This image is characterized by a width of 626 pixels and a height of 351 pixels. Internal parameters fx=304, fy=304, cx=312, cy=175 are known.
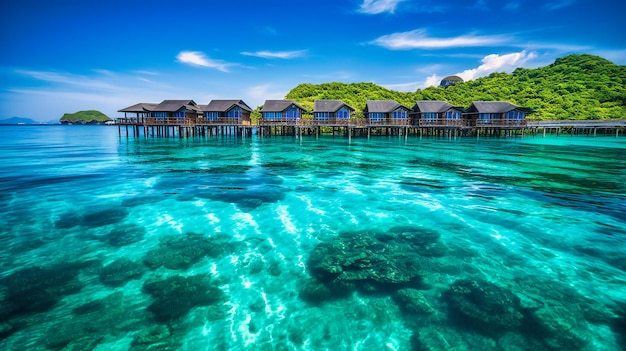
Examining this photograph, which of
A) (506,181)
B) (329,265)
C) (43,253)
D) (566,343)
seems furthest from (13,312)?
(506,181)

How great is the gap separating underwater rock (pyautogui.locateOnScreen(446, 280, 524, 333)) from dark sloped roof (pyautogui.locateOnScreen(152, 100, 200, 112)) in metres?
48.9

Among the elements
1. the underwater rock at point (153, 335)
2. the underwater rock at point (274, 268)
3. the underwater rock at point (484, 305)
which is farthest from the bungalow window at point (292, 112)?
the underwater rock at point (153, 335)

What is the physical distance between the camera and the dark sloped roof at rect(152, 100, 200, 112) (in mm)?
47312

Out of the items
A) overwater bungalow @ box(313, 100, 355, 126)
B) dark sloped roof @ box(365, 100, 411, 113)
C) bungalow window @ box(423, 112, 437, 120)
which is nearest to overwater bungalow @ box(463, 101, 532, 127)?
bungalow window @ box(423, 112, 437, 120)

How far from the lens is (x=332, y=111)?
47812 millimetres

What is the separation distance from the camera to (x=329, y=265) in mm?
6984

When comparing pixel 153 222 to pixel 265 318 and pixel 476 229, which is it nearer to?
pixel 265 318

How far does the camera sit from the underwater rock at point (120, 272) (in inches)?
249

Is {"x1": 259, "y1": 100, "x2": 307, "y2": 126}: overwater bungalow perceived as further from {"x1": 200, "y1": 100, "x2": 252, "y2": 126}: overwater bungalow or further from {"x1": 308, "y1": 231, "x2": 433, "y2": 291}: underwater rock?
{"x1": 308, "y1": 231, "x2": 433, "y2": 291}: underwater rock

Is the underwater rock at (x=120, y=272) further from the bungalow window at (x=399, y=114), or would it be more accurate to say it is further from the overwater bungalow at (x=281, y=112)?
the bungalow window at (x=399, y=114)

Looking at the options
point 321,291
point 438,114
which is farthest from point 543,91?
point 321,291

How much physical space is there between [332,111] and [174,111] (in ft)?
80.9

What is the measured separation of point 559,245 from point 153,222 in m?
11.8

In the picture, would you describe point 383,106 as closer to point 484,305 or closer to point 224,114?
point 224,114
